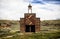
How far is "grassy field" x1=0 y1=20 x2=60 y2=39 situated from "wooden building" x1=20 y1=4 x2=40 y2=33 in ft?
0.41

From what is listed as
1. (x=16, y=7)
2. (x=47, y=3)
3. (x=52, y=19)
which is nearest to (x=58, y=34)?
(x=52, y=19)

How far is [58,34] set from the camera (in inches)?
219

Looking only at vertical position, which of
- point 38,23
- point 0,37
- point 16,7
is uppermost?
point 16,7

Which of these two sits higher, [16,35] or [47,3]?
[47,3]

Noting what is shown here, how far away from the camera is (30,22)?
5625mm

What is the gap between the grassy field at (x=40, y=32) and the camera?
18.1 ft

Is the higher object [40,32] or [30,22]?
[30,22]

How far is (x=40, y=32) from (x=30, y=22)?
0.42 metres

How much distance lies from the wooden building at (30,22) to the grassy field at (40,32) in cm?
12

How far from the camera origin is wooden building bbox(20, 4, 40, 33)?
18.4 ft

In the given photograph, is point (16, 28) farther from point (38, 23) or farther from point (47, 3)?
point (47, 3)

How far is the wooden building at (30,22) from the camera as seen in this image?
5.61 metres

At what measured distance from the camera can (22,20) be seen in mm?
5605

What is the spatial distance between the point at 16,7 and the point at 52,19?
3.76 ft
